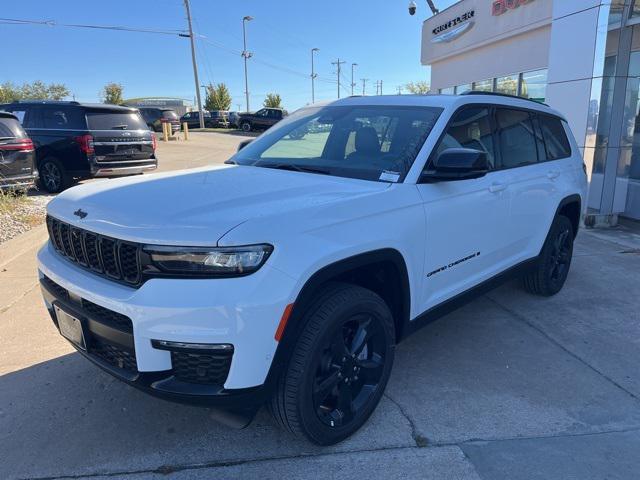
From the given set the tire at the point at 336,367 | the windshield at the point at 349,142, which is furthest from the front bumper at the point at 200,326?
the windshield at the point at 349,142

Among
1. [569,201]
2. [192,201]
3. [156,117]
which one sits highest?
[156,117]

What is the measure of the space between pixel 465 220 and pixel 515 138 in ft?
4.10

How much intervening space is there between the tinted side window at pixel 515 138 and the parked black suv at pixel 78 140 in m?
8.30

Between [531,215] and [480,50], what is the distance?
14529mm

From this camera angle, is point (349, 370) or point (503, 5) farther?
point (503, 5)

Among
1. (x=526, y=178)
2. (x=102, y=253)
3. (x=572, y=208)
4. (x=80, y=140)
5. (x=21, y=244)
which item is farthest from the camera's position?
(x=80, y=140)

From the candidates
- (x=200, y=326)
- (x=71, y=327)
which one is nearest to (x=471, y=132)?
(x=200, y=326)

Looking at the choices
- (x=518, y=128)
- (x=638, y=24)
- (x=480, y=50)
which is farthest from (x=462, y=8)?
(x=518, y=128)

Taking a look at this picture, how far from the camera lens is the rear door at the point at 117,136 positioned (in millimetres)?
10086

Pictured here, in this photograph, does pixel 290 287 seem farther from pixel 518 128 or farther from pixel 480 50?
pixel 480 50

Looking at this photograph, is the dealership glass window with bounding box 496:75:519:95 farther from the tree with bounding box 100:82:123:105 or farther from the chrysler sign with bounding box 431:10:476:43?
the tree with bounding box 100:82:123:105

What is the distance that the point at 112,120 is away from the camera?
1038cm

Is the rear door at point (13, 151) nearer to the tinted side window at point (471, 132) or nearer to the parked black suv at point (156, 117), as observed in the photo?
the tinted side window at point (471, 132)

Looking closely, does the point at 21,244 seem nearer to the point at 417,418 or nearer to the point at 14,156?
the point at 14,156
